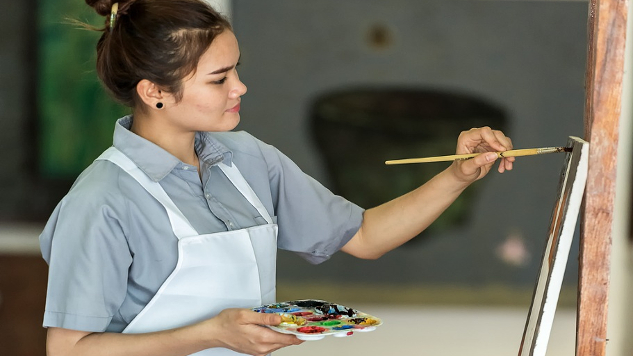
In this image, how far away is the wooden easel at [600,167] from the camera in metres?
1.17

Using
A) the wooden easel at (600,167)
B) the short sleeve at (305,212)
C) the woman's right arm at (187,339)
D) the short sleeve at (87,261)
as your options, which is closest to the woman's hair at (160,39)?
the short sleeve at (87,261)

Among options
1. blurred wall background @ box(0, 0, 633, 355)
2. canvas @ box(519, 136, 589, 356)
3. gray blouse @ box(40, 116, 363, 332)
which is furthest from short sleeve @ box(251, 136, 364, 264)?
blurred wall background @ box(0, 0, 633, 355)

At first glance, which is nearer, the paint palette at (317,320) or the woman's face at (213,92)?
the paint palette at (317,320)

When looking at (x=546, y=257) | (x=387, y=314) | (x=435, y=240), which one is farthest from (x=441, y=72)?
(x=546, y=257)

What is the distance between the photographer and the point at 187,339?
1.34 metres

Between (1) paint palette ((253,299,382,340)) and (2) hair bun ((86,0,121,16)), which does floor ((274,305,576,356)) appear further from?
(2) hair bun ((86,0,121,16))

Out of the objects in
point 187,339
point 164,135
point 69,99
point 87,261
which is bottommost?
point 187,339

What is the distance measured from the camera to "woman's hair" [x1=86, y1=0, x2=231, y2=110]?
1.41m

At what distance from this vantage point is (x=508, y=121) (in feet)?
10.8

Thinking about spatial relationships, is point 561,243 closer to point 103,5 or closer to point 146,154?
point 146,154

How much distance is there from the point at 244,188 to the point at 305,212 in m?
0.16

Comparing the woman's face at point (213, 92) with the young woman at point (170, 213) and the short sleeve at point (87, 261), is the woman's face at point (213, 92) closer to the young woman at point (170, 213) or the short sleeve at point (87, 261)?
the young woman at point (170, 213)

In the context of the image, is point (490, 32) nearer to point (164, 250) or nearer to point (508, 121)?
point (508, 121)

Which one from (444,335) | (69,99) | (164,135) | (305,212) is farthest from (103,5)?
(444,335)
